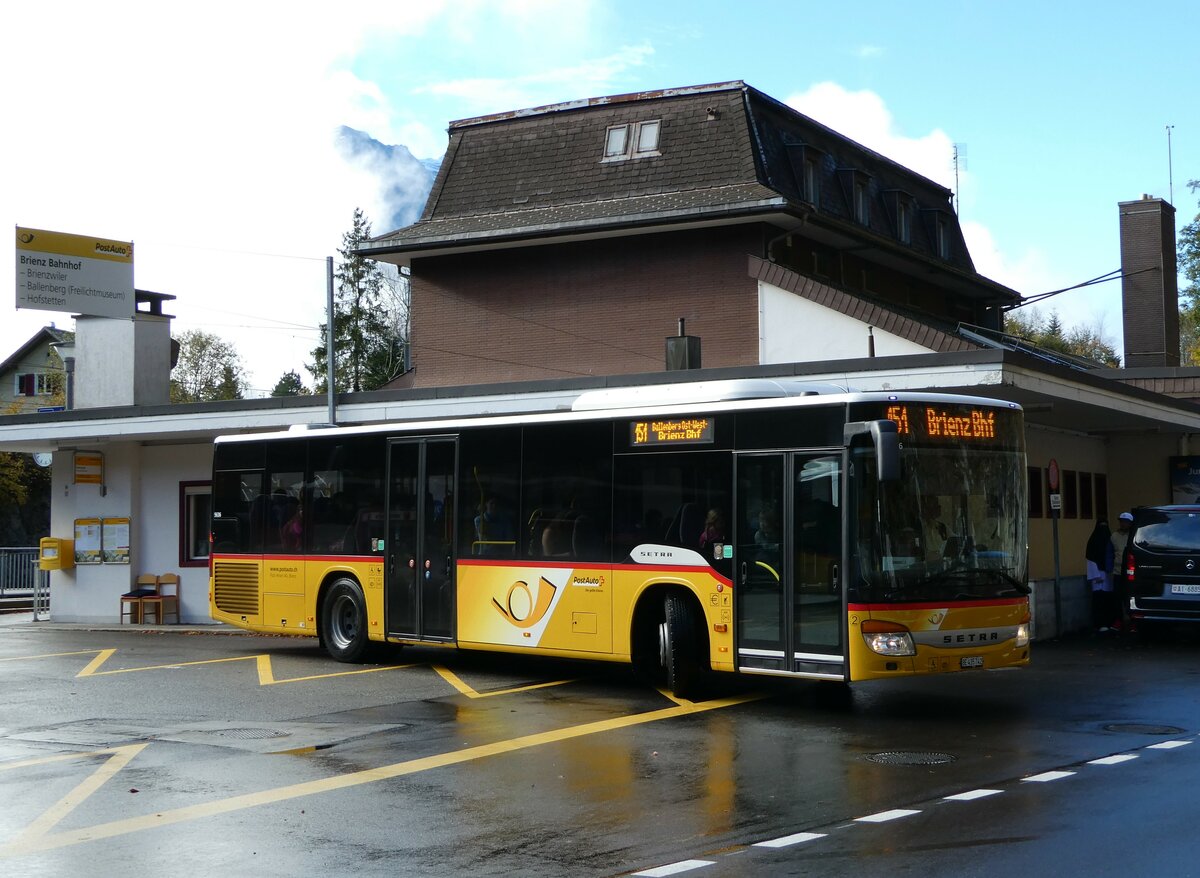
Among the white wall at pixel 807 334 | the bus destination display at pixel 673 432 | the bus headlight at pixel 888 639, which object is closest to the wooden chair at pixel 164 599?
the white wall at pixel 807 334

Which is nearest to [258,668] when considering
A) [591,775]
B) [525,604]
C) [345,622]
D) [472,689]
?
[345,622]

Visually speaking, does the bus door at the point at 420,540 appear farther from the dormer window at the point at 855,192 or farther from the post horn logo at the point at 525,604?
the dormer window at the point at 855,192

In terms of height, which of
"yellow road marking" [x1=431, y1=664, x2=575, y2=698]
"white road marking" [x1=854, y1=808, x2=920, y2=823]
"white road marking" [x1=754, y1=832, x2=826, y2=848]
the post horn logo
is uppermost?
the post horn logo

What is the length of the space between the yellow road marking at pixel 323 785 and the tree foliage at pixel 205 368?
79622mm

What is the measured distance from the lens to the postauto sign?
29.1 metres

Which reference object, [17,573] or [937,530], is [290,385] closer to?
[17,573]

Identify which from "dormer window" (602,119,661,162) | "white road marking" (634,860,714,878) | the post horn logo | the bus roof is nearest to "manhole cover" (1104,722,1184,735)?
the bus roof

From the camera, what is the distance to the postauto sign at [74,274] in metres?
29.1

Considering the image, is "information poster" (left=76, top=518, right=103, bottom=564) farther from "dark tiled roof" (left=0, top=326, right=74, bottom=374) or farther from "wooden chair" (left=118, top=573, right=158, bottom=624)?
"dark tiled roof" (left=0, top=326, right=74, bottom=374)

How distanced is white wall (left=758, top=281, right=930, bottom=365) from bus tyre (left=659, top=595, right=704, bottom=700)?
12.9 m

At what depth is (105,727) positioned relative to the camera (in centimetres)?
1347

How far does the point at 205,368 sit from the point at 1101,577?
7653cm

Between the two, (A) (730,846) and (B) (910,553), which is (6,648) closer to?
(B) (910,553)

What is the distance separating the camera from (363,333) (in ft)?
268
